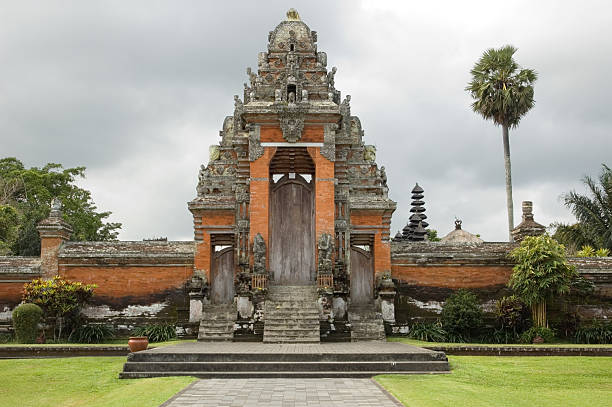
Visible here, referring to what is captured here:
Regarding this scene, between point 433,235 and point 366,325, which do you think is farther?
point 433,235

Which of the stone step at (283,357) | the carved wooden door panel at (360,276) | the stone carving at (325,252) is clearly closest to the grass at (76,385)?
the stone step at (283,357)

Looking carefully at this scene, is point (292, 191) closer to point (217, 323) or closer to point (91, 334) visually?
point (217, 323)

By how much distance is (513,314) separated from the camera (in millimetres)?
17656

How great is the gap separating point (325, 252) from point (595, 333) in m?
8.29

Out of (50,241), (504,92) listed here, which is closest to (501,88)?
(504,92)

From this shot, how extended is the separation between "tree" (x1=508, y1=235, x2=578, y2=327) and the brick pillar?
14.1 meters

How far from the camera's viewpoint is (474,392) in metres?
9.47

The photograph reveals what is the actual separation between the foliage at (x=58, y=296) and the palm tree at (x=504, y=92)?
67.2ft

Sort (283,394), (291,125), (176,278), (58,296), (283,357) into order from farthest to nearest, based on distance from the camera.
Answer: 1. (176,278)
2. (291,125)
3. (58,296)
4. (283,357)
5. (283,394)

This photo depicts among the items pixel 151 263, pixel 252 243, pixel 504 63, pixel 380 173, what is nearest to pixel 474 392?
pixel 252 243

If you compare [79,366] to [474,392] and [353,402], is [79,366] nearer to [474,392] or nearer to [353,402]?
[353,402]

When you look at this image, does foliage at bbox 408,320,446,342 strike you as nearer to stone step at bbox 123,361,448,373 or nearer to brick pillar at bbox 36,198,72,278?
stone step at bbox 123,361,448,373

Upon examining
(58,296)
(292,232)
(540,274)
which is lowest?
(58,296)

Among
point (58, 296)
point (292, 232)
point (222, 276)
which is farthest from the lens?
point (222, 276)
